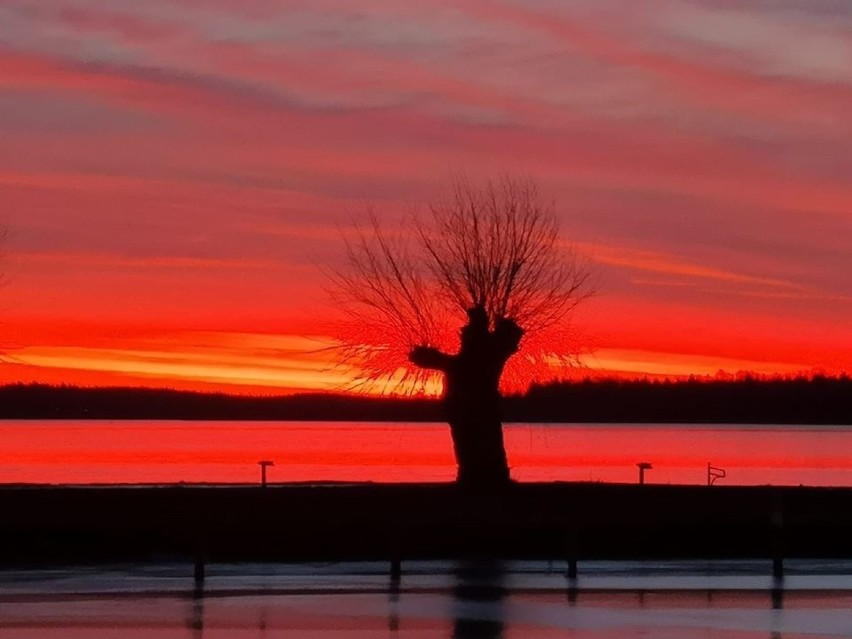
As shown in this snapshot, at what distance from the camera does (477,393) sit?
3738 centimetres

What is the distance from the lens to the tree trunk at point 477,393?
1468 inches

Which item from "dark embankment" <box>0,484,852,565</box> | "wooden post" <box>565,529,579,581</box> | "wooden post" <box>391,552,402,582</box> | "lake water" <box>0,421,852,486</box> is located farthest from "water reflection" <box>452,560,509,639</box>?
"lake water" <box>0,421,852,486</box>

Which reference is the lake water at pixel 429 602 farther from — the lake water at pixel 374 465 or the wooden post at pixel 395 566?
the lake water at pixel 374 465

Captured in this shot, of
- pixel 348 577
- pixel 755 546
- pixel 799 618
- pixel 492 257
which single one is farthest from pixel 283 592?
pixel 492 257

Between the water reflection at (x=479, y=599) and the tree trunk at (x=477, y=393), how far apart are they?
8.60 meters

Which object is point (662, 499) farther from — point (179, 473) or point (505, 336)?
point (179, 473)

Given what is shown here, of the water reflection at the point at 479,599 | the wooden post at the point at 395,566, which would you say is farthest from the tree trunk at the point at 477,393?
the wooden post at the point at 395,566

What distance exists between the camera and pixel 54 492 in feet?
92.3

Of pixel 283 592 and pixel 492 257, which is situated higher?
pixel 492 257

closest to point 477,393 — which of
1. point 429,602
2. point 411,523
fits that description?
point 411,523

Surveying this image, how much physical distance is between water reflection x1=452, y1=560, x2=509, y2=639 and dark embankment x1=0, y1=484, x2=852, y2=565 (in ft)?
2.37

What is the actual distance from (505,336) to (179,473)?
75118 mm

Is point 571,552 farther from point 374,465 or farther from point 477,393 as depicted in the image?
point 374,465

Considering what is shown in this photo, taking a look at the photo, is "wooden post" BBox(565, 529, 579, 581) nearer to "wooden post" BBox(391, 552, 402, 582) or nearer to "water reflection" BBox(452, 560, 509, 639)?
"water reflection" BBox(452, 560, 509, 639)
